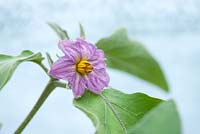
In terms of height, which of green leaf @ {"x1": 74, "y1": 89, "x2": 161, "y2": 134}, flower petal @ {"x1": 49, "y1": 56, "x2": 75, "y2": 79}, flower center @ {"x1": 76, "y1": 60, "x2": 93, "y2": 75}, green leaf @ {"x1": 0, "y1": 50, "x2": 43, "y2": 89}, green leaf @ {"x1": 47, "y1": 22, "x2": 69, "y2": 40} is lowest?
green leaf @ {"x1": 74, "y1": 89, "x2": 161, "y2": 134}

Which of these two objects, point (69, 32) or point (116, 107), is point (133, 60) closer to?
point (116, 107)

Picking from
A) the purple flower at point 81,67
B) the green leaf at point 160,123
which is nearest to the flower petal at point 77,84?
the purple flower at point 81,67

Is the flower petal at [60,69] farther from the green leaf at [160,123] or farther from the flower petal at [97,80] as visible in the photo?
the green leaf at [160,123]

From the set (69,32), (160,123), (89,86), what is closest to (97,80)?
(89,86)

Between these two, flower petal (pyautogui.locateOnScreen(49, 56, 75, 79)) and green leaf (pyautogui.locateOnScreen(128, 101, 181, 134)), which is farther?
flower petal (pyautogui.locateOnScreen(49, 56, 75, 79))

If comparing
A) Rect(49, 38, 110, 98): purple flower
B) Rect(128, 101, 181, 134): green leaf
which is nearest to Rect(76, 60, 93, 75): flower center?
Rect(49, 38, 110, 98): purple flower

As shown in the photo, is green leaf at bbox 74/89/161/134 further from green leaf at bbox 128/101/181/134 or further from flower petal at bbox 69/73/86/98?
green leaf at bbox 128/101/181/134

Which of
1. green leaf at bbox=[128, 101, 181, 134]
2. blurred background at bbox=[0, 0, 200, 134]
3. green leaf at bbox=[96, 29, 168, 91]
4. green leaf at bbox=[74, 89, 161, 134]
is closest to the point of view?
green leaf at bbox=[128, 101, 181, 134]

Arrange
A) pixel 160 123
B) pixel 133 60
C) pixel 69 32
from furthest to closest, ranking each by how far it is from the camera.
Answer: pixel 69 32 < pixel 133 60 < pixel 160 123
